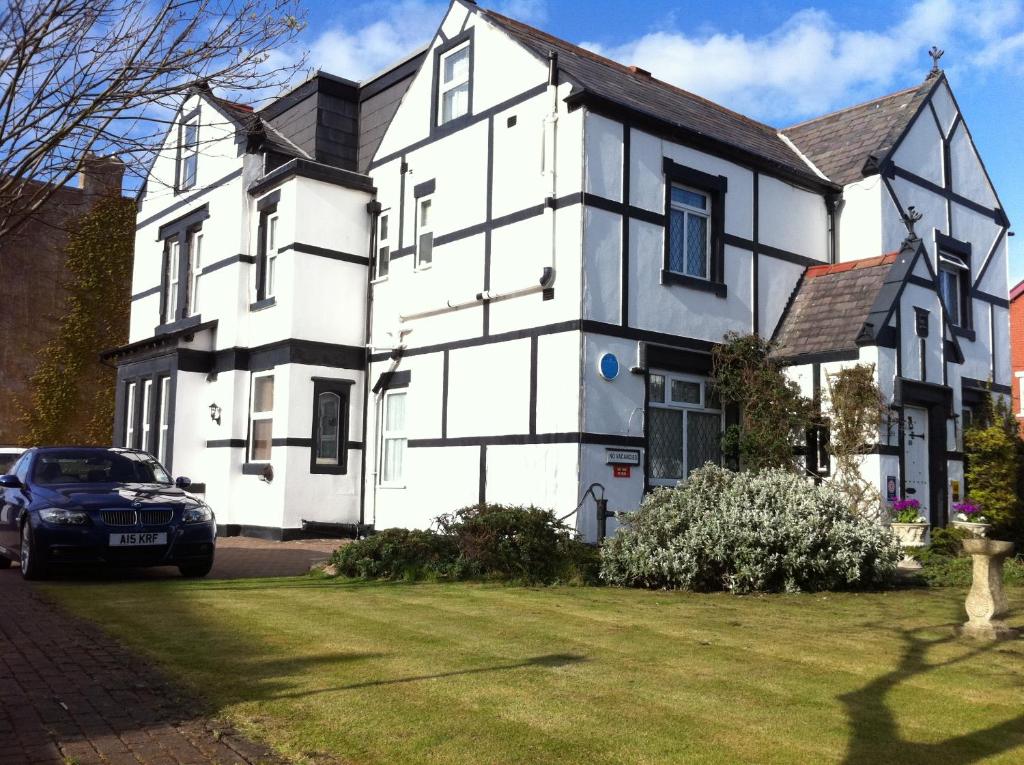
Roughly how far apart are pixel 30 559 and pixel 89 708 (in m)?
5.64

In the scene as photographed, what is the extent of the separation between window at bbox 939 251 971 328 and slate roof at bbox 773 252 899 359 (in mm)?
3004

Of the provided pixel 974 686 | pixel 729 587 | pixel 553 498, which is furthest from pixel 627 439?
pixel 974 686

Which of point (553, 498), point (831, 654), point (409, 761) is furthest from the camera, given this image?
point (553, 498)

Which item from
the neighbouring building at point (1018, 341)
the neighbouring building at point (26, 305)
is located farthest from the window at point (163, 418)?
the neighbouring building at point (1018, 341)

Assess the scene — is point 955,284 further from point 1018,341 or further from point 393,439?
point 1018,341

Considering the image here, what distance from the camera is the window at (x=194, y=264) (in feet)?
64.3

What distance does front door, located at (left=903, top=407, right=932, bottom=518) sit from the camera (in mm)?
15219

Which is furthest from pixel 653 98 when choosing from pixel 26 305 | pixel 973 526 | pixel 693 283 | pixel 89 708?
pixel 26 305

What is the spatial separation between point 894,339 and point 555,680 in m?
10.7

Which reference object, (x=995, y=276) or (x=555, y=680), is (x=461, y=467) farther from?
(x=995, y=276)

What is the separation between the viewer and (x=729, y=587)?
33.9 ft

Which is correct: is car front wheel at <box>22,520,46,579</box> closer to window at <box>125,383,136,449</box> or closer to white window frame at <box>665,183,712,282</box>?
white window frame at <box>665,183,712,282</box>

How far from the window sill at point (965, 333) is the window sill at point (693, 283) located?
518cm

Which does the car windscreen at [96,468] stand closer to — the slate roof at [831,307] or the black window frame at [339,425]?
the black window frame at [339,425]
